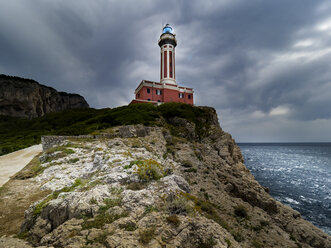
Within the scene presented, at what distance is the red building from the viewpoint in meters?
38.3

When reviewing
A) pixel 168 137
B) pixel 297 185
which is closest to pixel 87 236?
pixel 168 137

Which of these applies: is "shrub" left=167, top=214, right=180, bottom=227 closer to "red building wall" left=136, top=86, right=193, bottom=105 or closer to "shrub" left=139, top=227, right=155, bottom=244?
"shrub" left=139, top=227, right=155, bottom=244

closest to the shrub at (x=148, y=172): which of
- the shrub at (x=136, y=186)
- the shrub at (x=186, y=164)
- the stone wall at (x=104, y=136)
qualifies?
the shrub at (x=136, y=186)

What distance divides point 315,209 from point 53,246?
33.2 metres

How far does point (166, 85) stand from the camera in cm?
3991

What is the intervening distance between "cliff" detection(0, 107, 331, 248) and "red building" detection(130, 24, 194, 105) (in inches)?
1026

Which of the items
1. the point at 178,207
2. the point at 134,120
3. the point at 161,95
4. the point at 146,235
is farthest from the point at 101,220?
the point at 161,95

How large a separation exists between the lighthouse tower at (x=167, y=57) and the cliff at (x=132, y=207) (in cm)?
3170

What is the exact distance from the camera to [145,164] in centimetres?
841

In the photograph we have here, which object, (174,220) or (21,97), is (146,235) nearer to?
(174,220)

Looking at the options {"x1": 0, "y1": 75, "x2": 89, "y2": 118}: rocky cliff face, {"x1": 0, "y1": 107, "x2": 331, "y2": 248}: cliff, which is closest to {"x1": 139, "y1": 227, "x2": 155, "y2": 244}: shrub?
{"x1": 0, "y1": 107, "x2": 331, "y2": 248}: cliff

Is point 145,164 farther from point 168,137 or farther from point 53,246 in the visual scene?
point 168,137

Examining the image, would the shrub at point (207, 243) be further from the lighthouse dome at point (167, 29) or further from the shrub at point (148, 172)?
the lighthouse dome at point (167, 29)

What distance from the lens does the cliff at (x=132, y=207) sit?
4363 millimetres
